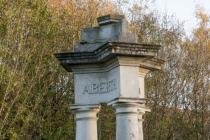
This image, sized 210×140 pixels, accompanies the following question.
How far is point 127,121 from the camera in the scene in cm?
1017

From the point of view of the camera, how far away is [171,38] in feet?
94.2

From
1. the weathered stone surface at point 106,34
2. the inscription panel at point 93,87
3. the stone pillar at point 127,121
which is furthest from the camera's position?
the inscription panel at point 93,87

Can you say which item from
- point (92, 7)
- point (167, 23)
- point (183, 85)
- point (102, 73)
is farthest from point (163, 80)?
point (102, 73)

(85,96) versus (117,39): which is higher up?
(117,39)

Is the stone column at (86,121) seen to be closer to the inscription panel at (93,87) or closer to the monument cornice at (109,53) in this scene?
the inscription panel at (93,87)

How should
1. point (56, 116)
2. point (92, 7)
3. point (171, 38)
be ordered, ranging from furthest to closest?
point (171, 38)
point (92, 7)
point (56, 116)

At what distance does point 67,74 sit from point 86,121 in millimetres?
13689

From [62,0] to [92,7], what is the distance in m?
1.63

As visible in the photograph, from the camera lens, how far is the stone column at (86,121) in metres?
10.9

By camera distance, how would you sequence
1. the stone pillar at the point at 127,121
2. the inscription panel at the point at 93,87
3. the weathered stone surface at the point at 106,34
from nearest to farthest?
the stone pillar at the point at 127,121 → the weathered stone surface at the point at 106,34 → the inscription panel at the point at 93,87

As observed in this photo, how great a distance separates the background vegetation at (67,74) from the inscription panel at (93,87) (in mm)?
10136

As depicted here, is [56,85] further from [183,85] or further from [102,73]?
[102,73]

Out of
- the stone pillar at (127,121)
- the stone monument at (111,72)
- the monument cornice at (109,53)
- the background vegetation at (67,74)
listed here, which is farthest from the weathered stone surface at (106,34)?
the background vegetation at (67,74)

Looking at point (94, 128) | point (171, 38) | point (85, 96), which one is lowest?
point (94, 128)
